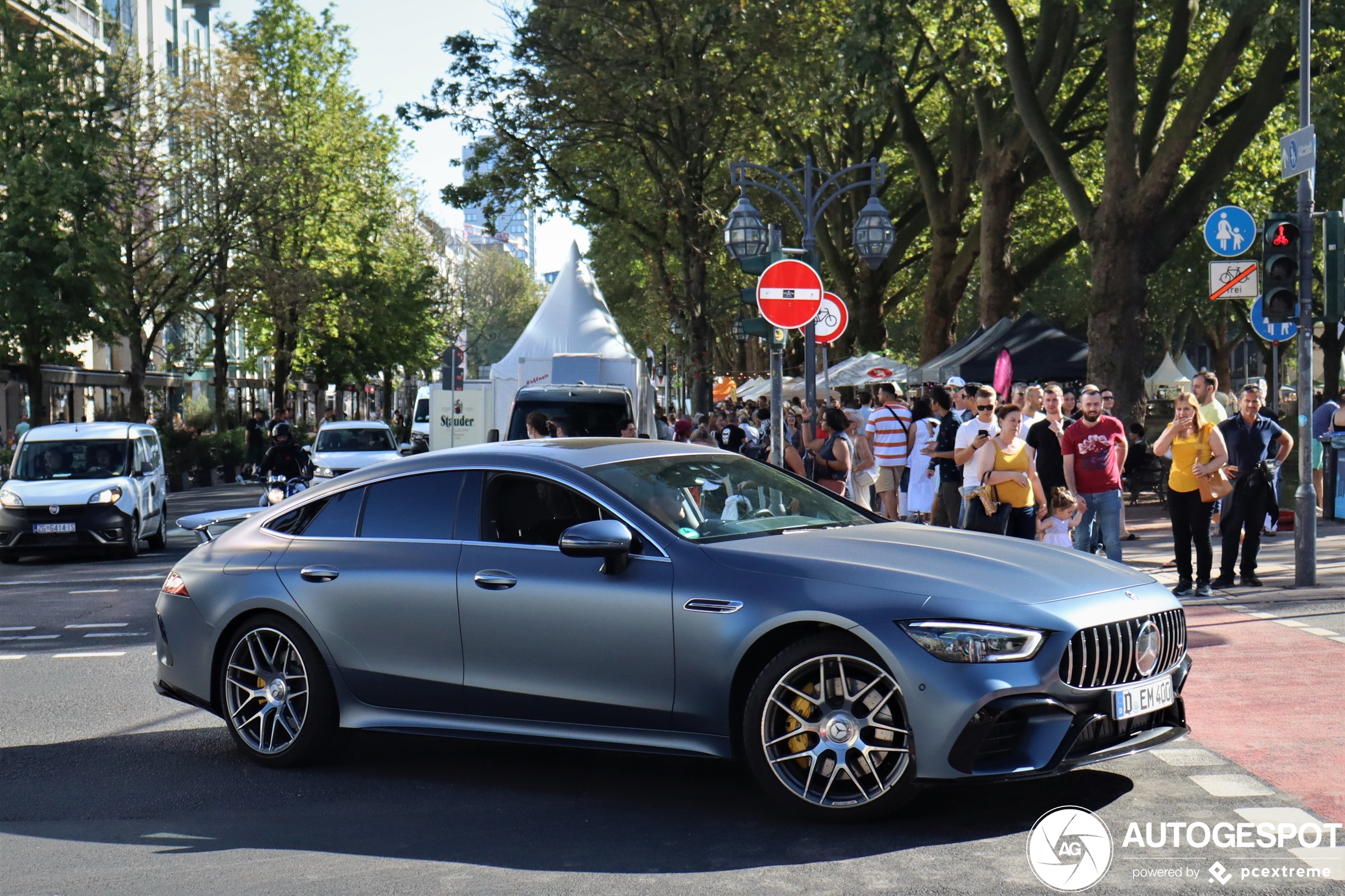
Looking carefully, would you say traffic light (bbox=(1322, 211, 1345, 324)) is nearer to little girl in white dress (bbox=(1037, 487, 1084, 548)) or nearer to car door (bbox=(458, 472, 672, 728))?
little girl in white dress (bbox=(1037, 487, 1084, 548))

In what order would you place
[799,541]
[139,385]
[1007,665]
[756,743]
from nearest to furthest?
[1007,665] < [756,743] < [799,541] < [139,385]

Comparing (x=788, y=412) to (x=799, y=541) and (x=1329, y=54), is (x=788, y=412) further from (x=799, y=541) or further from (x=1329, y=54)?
(x=799, y=541)

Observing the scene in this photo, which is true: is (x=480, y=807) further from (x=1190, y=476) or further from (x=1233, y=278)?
(x=1233, y=278)

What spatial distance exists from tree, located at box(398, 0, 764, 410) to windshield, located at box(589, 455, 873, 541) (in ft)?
71.9

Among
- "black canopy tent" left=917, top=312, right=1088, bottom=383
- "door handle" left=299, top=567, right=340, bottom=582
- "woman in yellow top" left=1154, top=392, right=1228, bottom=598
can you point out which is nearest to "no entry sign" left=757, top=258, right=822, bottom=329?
A: "woman in yellow top" left=1154, top=392, right=1228, bottom=598

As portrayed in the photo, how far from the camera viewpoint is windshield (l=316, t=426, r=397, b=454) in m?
28.2

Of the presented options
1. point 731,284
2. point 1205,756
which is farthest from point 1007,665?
point 731,284

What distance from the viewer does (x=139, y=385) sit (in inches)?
1508

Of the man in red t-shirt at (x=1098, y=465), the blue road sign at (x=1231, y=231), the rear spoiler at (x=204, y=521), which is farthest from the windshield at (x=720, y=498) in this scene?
the blue road sign at (x=1231, y=231)

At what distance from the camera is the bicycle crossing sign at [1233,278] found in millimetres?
14031

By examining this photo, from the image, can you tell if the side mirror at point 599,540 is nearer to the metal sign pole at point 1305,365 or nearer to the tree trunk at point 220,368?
the metal sign pole at point 1305,365

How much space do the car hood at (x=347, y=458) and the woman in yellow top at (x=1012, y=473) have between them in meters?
15.9

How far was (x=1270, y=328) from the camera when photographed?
46.9 feet

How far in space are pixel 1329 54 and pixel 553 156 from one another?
15828mm
